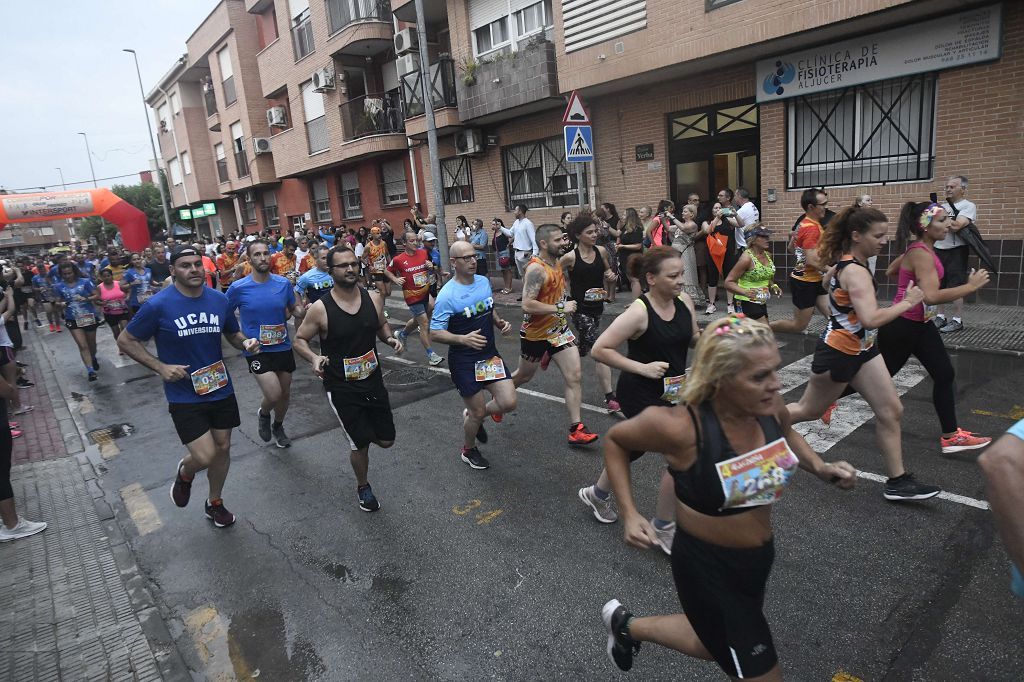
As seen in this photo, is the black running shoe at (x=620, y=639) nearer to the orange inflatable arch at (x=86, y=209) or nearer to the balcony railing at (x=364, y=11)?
the balcony railing at (x=364, y=11)

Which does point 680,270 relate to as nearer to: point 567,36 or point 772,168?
point 772,168

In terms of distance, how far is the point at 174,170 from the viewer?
4194cm

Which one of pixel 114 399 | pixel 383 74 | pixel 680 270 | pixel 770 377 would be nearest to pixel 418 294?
pixel 114 399

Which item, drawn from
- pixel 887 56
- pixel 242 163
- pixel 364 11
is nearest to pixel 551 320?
pixel 887 56

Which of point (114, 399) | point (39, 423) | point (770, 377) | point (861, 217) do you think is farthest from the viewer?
point (114, 399)

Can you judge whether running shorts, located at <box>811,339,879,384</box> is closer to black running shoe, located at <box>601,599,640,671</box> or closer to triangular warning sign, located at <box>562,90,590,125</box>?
black running shoe, located at <box>601,599,640,671</box>

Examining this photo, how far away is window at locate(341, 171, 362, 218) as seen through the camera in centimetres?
2448

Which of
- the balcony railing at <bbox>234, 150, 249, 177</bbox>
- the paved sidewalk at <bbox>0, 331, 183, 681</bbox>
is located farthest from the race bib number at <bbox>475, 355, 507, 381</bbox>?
the balcony railing at <bbox>234, 150, 249, 177</bbox>

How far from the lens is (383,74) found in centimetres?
2212

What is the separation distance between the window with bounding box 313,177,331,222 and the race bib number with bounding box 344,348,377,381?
913 inches

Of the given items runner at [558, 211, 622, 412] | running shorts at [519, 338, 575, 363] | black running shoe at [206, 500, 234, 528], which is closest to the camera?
black running shoe at [206, 500, 234, 528]

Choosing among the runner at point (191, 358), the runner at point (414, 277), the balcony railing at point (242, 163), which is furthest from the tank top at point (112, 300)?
the balcony railing at point (242, 163)

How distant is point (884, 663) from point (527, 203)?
1542 centimetres

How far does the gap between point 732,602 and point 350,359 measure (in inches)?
129
